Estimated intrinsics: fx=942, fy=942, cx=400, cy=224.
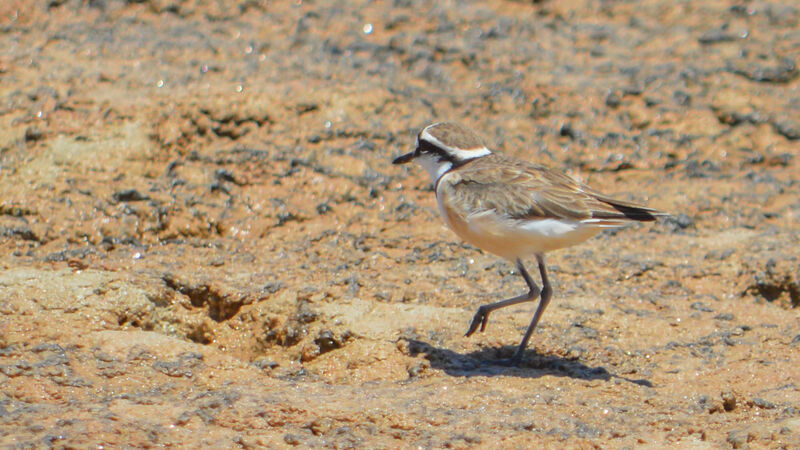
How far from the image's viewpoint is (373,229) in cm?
773

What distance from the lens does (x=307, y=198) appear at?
8.03 meters

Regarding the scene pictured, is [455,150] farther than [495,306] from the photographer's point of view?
Yes

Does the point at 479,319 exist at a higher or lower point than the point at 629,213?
lower

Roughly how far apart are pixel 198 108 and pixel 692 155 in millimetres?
4789

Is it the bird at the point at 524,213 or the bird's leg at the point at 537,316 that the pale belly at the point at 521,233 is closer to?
the bird at the point at 524,213

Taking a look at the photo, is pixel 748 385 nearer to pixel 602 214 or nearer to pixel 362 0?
pixel 602 214

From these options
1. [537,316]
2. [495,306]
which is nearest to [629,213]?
[537,316]

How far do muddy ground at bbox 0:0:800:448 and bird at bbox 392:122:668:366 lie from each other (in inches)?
15.3

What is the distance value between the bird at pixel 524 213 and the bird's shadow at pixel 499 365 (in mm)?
104

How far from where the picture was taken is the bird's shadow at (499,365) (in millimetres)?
5723

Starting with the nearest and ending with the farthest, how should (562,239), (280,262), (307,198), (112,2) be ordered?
(562,239) → (280,262) → (307,198) → (112,2)

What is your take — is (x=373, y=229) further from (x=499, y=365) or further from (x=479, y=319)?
(x=499, y=365)

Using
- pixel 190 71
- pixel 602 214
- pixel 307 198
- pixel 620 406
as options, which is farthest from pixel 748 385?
pixel 190 71

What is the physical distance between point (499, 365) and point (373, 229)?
7.13 ft
